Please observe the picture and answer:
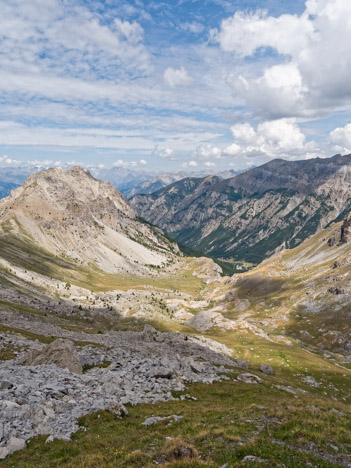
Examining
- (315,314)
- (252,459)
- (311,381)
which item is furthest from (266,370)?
(315,314)

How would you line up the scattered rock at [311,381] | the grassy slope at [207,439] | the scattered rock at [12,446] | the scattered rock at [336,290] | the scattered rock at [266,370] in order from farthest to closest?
the scattered rock at [336,290]
the scattered rock at [266,370]
the scattered rock at [311,381]
the scattered rock at [12,446]
the grassy slope at [207,439]

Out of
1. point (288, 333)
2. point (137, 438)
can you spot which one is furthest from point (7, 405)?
point (288, 333)

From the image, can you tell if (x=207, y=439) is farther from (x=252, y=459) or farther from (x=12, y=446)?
(x=12, y=446)

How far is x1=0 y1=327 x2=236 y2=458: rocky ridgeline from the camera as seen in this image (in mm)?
23844

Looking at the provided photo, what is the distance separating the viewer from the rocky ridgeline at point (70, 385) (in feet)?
78.2

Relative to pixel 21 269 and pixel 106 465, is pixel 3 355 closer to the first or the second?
pixel 106 465

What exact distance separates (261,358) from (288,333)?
72.6 m

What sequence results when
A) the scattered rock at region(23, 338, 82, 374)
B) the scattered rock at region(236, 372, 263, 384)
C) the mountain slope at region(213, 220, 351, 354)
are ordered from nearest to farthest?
the scattered rock at region(23, 338, 82, 374) → the scattered rock at region(236, 372, 263, 384) → the mountain slope at region(213, 220, 351, 354)

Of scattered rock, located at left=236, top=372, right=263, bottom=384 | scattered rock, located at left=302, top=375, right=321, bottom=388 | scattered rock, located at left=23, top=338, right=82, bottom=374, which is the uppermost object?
scattered rock, located at left=23, top=338, right=82, bottom=374

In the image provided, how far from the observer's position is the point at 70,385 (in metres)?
32.0

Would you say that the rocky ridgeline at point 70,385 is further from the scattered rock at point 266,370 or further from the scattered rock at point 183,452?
the scattered rock at point 266,370

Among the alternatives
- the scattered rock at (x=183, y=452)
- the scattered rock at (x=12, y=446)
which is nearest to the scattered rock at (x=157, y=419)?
the scattered rock at (x=183, y=452)

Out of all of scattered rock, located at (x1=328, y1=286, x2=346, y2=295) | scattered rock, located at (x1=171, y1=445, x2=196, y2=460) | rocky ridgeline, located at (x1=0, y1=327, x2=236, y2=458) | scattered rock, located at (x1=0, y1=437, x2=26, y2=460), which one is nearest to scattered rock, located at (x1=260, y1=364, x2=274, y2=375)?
rocky ridgeline, located at (x1=0, y1=327, x2=236, y2=458)

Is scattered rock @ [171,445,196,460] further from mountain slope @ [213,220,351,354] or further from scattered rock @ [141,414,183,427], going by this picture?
mountain slope @ [213,220,351,354]
